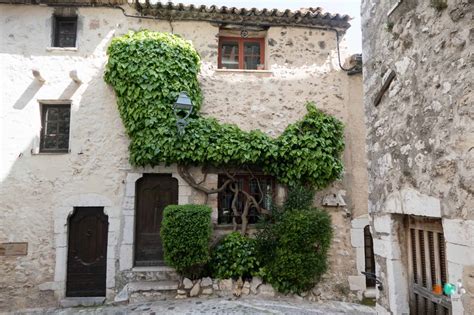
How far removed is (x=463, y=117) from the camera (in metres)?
2.16

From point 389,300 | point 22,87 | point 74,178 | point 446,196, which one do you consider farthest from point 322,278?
point 22,87

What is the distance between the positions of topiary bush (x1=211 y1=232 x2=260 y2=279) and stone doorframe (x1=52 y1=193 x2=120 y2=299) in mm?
2020

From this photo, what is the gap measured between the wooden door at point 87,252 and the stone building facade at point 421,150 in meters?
5.14

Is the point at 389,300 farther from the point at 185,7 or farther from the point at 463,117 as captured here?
the point at 185,7

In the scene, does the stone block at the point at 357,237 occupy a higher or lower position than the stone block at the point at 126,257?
higher

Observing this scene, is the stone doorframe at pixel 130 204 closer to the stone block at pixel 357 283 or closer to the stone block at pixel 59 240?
the stone block at pixel 59 240

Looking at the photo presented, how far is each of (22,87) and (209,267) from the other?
527 centimetres

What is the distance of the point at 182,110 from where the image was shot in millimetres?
5984

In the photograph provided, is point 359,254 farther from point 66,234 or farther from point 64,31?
point 64,31

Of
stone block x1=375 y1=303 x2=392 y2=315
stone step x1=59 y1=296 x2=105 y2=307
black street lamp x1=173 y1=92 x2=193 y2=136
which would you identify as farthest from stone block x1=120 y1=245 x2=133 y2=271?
stone block x1=375 y1=303 x2=392 y2=315

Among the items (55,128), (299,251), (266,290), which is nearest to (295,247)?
(299,251)

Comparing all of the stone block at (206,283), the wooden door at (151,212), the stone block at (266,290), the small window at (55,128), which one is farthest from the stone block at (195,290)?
the small window at (55,128)

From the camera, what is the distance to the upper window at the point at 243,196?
250 inches

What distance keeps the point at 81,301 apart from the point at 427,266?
5900mm
